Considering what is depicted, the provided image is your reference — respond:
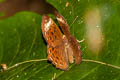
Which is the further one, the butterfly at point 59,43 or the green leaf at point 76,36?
the butterfly at point 59,43

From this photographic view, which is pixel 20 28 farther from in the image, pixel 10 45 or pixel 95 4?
pixel 95 4

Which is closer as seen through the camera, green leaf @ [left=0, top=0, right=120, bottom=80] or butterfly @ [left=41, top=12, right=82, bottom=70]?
green leaf @ [left=0, top=0, right=120, bottom=80]

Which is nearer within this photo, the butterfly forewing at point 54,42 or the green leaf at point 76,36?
the green leaf at point 76,36

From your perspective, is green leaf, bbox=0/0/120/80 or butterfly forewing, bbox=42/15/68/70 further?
butterfly forewing, bbox=42/15/68/70
